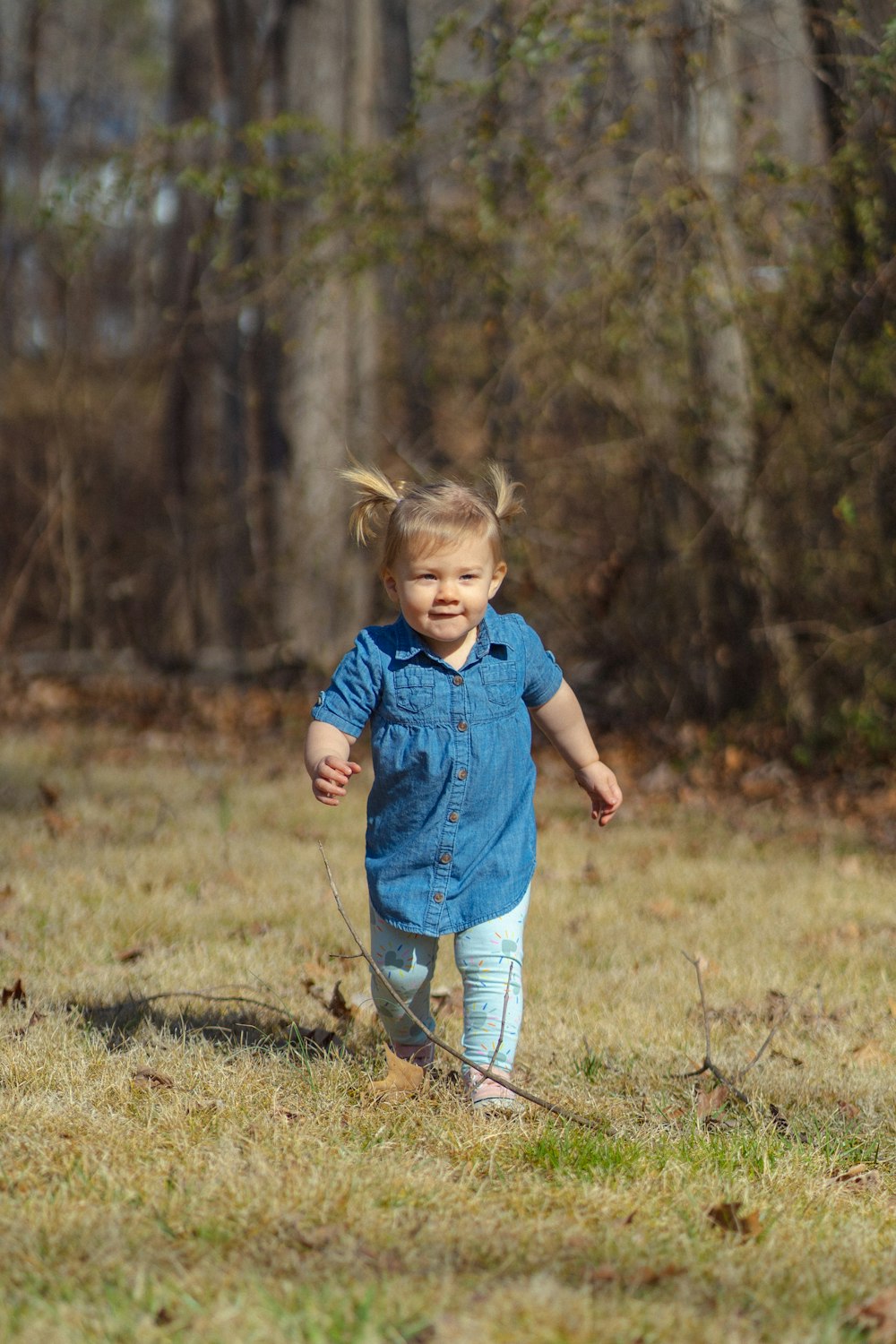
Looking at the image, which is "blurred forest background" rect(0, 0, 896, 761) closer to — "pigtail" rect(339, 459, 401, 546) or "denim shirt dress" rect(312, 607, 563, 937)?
"pigtail" rect(339, 459, 401, 546)

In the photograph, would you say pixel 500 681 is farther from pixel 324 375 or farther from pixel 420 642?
pixel 324 375

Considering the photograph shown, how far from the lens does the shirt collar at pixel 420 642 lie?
10.8ft

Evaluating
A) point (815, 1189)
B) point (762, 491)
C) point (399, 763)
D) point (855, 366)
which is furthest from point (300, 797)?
point (815, 1189)

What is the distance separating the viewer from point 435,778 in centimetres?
323

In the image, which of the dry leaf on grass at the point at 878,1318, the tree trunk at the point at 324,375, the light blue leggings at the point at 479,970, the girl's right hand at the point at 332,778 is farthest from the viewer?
the tree trunk at the point at 324,375

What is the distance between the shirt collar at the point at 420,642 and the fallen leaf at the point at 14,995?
155 centimetres

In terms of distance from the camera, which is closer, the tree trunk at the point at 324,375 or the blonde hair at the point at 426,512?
the blonde hair at the point at 426,512

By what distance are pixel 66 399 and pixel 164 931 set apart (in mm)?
7233

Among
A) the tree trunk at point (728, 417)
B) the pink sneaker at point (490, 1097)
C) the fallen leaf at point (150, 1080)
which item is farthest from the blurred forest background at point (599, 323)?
the pink sneaker at point (490, 1097)

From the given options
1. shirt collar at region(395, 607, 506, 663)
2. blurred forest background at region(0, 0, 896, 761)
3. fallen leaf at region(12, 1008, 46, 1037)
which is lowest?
fallen leaf at region(12, 1008, 46, 1037)

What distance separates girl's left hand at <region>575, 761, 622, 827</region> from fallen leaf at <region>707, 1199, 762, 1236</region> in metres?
1.02

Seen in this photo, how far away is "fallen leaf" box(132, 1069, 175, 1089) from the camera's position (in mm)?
3270

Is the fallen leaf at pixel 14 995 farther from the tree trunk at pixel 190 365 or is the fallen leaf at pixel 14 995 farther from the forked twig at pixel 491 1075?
the tree trunk at pixel 190 365

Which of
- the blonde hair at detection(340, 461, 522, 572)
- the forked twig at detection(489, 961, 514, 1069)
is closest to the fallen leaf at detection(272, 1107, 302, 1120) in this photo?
the forked twig at detection(489, 961, 514, 1069)
